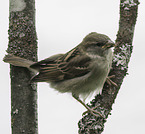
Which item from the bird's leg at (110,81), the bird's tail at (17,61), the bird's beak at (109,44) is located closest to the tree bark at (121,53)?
the bird's leg at (110,81)

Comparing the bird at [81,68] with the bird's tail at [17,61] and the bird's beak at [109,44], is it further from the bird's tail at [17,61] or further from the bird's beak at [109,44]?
the bird's tail at [17,61]

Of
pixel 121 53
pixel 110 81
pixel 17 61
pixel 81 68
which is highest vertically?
pixel 121 53

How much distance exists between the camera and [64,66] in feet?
10.4

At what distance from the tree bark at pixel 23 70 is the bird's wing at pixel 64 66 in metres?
0.50

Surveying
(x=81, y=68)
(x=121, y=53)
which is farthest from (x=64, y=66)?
(x=121, y=53)

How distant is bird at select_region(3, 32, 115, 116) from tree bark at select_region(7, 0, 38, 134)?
0.72 feet

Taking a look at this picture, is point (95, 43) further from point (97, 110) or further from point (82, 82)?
point (97, 110)

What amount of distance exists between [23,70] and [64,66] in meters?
0.83

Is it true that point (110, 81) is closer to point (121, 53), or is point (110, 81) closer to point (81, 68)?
point (121, 53)

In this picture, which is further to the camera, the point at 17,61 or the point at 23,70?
the point at 23,70

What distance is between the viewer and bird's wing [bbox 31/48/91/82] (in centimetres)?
304

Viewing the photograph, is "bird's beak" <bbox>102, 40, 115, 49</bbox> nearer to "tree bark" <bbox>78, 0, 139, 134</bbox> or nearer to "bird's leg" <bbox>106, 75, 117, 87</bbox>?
"tree bark" <bbox>78, 0, 139, 134</bbox>

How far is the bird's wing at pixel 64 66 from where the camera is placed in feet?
9.98

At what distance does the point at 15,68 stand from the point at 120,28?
59.5 inches
